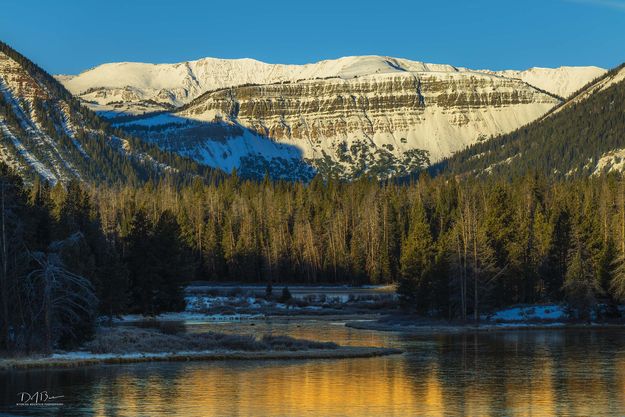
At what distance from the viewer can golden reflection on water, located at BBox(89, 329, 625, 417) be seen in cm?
4028

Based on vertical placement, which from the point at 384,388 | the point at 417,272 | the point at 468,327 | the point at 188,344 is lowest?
the point at 384,388

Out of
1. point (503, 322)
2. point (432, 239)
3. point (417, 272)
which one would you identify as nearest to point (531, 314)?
point (503, 322)

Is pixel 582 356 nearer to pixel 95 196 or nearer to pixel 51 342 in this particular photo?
pixel 51 342

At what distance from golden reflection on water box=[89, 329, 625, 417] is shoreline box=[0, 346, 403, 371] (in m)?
1.87

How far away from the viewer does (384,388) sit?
46750 mm

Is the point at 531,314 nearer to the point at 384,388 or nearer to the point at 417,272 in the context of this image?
the point at 417,272

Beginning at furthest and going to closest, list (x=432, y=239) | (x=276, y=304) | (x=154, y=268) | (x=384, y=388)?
(x=432, y=239) < (x=276, y=304) < (x=154, y=268) < (x=384, y=388)

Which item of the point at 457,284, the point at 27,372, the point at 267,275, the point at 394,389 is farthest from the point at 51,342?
the point at 267,275

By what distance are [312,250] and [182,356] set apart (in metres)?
117

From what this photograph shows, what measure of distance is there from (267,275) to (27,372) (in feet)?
400

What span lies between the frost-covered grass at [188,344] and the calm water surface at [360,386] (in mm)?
4686

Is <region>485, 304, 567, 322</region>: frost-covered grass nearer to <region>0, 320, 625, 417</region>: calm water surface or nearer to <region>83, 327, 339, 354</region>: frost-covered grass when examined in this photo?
<region>0, 320, 625, 417</region>: calm water surface

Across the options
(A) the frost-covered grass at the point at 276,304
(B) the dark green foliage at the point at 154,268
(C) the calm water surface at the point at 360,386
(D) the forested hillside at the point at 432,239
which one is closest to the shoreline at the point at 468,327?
(D) the forested hillside at the point at 432,239

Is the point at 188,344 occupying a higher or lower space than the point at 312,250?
lower
